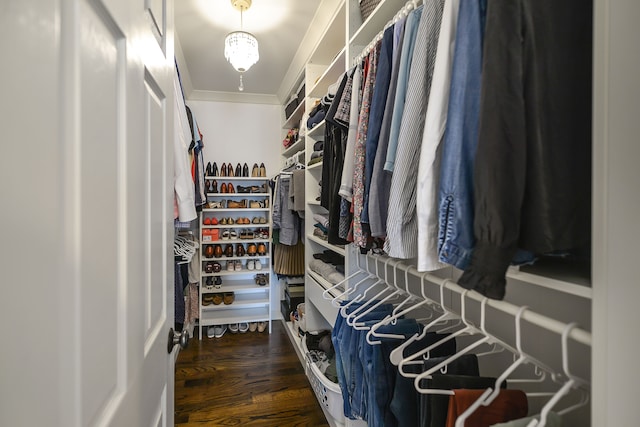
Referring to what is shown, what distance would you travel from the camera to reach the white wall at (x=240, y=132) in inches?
133

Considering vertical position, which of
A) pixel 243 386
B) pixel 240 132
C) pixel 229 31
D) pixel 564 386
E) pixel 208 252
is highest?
pixel 229 31

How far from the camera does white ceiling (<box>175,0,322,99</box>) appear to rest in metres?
1.98

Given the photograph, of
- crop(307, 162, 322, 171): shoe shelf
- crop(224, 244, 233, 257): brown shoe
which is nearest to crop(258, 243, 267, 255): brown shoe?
crop(224, 244, 233, 257): brown shoe

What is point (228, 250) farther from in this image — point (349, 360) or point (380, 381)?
point (380, 381)

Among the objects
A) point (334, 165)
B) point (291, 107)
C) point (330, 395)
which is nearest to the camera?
point (334, 165)

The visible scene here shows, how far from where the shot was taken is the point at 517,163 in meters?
0.50

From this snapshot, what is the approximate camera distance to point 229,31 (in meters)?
2.24

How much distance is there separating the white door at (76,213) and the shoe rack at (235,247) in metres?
2.50

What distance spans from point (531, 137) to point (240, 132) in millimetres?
3274

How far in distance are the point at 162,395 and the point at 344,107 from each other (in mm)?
1134

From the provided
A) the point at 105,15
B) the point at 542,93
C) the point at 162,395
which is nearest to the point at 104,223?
the point at 105,15

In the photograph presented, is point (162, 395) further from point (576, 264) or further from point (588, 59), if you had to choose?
point (588, 59)

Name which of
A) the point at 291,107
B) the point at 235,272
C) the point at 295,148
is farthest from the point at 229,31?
the point at 235,272

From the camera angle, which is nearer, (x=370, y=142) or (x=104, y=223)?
(x=104, y=223)
